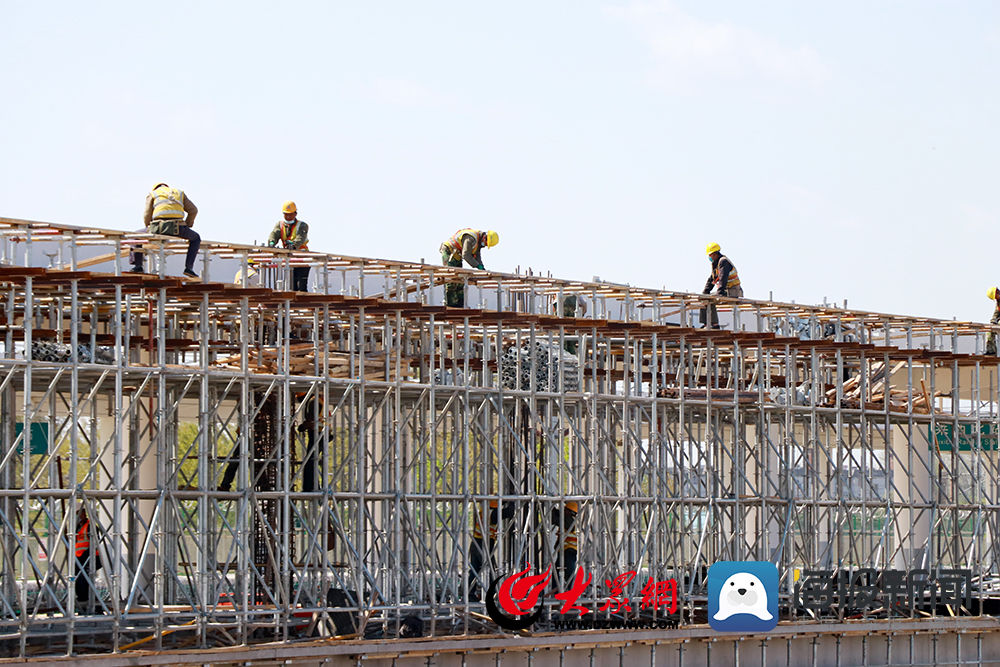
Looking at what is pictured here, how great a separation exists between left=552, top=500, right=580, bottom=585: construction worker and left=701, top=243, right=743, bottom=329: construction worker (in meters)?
5.43

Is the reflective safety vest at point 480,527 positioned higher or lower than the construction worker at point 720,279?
lower

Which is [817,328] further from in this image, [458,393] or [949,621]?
[458,393]

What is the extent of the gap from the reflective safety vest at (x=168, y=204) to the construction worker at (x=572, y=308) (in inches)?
348

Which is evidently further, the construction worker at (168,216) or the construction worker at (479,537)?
the construction worker at (479,537)

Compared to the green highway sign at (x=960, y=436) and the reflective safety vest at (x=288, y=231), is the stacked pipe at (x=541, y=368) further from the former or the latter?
the green highway sign at (x=960, y=436)

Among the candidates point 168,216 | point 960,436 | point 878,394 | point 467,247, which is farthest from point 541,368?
point 960,436

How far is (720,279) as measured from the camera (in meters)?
35.1

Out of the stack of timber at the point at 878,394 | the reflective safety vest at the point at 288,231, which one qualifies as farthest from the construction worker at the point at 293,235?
the stack of timber at the point at 878,394

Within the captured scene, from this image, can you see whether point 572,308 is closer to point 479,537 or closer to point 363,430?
point 479,537

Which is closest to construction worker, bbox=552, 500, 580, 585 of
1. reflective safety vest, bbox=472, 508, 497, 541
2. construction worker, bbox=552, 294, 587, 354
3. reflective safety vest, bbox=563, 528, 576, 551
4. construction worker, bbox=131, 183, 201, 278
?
reflective safety vest, bbox=563, 528, 576, 551

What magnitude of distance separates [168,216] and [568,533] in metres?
10.2

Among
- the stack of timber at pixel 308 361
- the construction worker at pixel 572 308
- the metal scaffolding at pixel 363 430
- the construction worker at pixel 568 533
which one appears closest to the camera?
the metal scaffolding at pixel 363 430

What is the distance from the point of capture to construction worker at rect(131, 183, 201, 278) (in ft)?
88.0

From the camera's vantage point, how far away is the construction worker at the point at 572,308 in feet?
110
